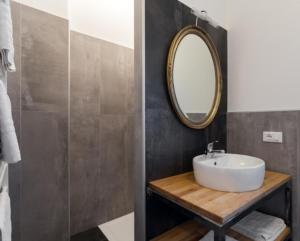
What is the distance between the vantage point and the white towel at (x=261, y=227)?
1.11 metres

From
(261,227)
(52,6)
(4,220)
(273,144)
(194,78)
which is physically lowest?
(261,227)

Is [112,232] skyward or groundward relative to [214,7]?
groundward

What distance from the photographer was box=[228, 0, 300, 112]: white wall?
136 centimetres

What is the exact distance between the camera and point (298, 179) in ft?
4.36

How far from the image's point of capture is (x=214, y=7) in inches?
63.3

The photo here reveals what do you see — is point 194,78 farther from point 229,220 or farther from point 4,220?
point 4,220

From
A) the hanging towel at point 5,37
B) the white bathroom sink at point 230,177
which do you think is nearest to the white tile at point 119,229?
the white bathroom sink at point 230,177

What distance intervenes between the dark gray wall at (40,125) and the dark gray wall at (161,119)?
0.77 meters

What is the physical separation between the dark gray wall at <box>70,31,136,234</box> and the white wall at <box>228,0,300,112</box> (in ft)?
3.64

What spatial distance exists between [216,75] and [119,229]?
1732 millimetres

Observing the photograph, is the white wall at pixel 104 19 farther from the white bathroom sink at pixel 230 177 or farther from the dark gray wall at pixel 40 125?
the white bathroom sink at pixel 230 177

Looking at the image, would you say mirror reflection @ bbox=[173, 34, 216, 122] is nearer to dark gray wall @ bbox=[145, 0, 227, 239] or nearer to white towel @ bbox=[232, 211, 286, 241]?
dark gray wall @ bbox=[145, 0, 227, 239]

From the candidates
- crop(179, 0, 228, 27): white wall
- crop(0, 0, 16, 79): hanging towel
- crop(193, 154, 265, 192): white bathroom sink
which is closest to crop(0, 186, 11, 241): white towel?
crop(0, 0, 16, 79): hanging towel

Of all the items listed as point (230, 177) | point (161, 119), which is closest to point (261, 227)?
point (230, 177)
